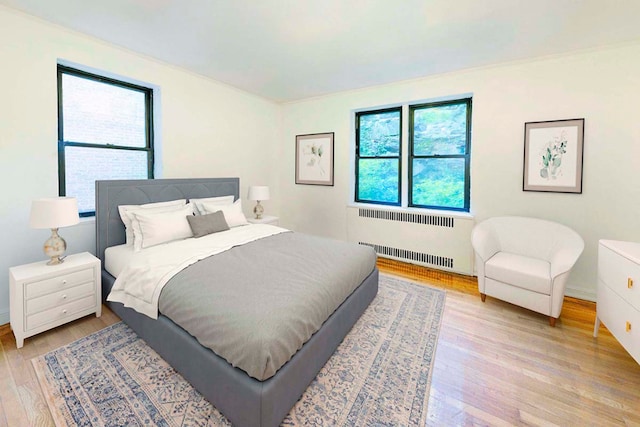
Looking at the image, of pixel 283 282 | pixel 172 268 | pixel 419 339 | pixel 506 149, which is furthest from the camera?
pixel 506 149

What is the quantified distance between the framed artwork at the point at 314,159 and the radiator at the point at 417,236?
765mm

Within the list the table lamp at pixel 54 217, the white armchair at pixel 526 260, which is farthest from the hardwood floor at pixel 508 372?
the table lamp at pixel 54 217

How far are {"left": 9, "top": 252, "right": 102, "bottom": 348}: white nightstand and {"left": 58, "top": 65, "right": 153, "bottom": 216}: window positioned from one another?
3.01 ft

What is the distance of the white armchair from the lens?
238cm

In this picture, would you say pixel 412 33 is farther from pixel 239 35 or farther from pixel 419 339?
pixel 419 339

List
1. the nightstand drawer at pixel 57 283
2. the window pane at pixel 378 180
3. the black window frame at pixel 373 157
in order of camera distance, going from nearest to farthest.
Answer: the nightstand drawer at pixel 57 283 → the black window frame at pixel 373 157 → the window pane at pixel 378 180

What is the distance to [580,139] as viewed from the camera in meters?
2.88

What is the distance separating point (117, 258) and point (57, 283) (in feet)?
1.42

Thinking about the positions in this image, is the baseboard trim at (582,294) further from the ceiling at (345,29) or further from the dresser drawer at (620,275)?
the ceiling at (345,29)

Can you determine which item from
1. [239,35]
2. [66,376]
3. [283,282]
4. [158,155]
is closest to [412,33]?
[239,35]

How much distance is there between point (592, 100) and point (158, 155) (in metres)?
4.89

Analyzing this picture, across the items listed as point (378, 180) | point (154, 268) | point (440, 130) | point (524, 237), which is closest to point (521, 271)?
point (524, 237)

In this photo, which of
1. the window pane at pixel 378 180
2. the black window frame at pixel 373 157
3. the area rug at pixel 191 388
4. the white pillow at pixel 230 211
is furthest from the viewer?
the window pane at pixel 378 180

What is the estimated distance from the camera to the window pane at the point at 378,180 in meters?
4.25
